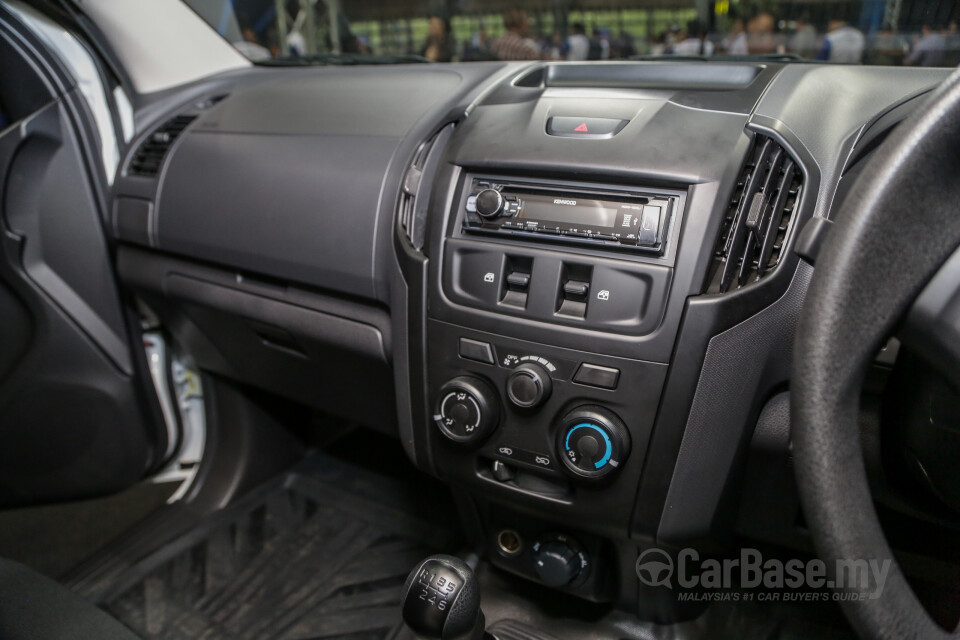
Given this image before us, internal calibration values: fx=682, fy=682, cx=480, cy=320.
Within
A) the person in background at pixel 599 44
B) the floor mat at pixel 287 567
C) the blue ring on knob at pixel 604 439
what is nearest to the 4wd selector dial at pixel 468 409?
the blue ring on knob at pixel 604 439

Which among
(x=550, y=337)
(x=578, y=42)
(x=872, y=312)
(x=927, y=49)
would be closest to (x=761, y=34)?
(x=927, y=49)

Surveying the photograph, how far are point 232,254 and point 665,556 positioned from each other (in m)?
0.89

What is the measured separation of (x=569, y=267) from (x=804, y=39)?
0.76m

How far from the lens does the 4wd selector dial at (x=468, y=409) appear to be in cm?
88

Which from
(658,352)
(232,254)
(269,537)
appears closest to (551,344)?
(658,352)

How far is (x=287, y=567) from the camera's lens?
57.9 inches

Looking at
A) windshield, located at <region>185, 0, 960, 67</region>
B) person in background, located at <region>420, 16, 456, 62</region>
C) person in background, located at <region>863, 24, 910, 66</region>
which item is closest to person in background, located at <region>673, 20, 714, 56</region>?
windshield, located at <region>185, 0, 960, 67</region>

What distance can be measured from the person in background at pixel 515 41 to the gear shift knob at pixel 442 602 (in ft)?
3.07

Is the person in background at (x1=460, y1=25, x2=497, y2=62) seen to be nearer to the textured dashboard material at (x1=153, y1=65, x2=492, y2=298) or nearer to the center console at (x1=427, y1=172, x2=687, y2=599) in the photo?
the textured dashboard material at (x1=153, y1=65, x2=492, y2=298)

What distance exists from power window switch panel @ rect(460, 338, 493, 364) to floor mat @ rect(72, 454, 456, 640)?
688 millimetres

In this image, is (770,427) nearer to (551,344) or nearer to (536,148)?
(551,344)

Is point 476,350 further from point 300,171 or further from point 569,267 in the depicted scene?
point 300,171

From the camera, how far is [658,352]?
0.78m

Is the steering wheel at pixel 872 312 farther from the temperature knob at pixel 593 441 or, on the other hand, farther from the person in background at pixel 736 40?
the person in background at pixel 736 40
